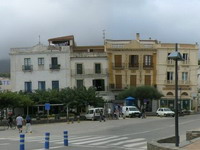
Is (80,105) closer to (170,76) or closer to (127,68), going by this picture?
(127,68)

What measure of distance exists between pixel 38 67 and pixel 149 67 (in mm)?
19573

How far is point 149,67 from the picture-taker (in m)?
69.2

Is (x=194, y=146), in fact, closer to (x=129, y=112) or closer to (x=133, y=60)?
(x=129, y=112)

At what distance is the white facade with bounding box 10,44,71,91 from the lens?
67375 mm

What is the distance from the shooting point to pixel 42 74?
2670 inches

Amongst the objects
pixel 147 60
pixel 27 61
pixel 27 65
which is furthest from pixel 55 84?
pixel 147 60

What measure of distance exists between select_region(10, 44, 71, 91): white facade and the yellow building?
8047 mm

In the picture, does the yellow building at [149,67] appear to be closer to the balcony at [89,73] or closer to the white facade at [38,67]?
the balcony at [89,73]

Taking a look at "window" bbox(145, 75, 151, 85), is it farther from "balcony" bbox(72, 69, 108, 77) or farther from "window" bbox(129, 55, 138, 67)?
"balcony" bbox(72, 69, 108, 77)

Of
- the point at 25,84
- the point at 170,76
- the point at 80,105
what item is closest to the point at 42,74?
the point at 25,84

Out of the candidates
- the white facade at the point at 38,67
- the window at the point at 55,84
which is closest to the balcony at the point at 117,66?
the white facade at the point at 38,67

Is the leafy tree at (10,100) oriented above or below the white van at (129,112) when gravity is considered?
above

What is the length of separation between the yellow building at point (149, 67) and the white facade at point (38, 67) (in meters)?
8.05

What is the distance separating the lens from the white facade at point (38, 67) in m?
67.4
